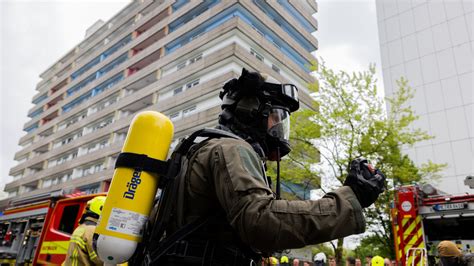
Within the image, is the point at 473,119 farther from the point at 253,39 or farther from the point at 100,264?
the point at 100,264

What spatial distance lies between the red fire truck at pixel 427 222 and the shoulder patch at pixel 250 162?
17.3 ft

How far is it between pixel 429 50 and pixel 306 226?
3037 centimetres

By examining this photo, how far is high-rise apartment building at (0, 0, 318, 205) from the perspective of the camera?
906 inches

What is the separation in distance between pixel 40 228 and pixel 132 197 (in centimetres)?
764

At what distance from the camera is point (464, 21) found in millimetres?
25297

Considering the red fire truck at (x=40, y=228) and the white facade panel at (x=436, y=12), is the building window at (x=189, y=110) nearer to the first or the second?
the red fire truck at (x=40, y=228)

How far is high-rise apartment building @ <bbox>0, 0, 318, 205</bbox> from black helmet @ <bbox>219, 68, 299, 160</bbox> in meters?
18.9

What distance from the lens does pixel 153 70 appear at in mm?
28203

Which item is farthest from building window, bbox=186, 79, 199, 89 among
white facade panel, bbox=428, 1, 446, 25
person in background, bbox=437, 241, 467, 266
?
person in background, bbox=437, 241, 467, 266

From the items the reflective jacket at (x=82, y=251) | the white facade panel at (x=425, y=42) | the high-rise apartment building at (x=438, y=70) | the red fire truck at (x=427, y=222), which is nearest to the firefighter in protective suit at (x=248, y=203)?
the reflective jacket at (x=82, y=251)

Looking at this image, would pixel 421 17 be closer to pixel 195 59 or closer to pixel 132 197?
pixel 195 59

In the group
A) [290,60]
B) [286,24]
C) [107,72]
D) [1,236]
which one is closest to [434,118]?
[290,60]

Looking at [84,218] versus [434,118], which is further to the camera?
[434,118]

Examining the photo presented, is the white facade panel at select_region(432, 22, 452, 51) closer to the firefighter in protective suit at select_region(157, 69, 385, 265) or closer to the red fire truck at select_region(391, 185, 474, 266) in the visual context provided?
the red fire truck at select_region(391, 185, 474, 266)
